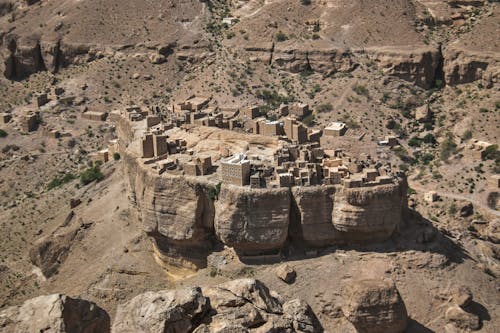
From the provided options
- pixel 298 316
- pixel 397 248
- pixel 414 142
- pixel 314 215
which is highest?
pixel 298 316

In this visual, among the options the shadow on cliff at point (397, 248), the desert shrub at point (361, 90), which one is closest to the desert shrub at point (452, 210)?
the shadow on cliff at point (397, 248)

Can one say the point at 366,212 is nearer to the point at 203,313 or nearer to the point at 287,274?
A: the point at 287,274

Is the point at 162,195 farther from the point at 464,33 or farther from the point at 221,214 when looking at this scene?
the point at 464,33

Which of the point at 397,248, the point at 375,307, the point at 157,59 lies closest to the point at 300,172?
the point at 397,248

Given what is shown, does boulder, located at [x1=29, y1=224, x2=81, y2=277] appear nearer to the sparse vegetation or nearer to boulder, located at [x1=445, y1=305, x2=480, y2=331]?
boulder, located at [x1=445, y1=305, x2=480, y2=331]

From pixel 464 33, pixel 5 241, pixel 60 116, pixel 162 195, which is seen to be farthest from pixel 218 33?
pixel 162 195

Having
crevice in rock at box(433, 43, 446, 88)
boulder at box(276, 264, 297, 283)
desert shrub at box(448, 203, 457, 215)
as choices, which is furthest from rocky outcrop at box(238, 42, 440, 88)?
boulder at box(276, 264, 297, 283)
